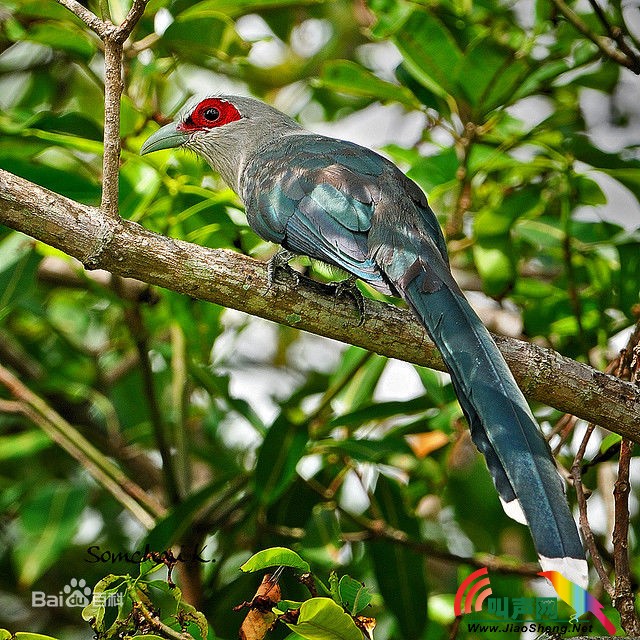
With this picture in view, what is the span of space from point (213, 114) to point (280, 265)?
1.44 metres

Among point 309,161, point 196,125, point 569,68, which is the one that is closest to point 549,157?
point 569,68

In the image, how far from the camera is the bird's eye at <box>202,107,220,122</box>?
156 inches

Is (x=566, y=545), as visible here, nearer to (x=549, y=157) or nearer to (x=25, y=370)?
(x=549, y=157)

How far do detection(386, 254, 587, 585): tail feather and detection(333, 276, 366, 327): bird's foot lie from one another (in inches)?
5.4

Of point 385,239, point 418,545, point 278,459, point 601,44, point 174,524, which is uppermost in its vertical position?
point 601,44

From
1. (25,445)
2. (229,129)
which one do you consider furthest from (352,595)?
(25,445)

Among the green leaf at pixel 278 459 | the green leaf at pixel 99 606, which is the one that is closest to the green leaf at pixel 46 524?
the green leaf at pixel 278 459

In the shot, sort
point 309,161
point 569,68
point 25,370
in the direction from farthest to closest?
point 25,370, point 569,68, point 309,161

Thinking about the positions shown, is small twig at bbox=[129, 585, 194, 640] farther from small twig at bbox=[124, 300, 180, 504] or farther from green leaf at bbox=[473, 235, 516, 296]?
green leaf at bbox=[473, 235, 516, 296]

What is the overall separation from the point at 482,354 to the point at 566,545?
0.59 m

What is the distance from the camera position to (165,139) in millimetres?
3516

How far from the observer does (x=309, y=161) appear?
10.5ft

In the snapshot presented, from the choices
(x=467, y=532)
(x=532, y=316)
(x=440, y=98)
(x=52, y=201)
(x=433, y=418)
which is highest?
(x=440, y=98)

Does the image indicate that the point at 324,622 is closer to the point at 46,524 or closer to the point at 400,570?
the point at 400,570
